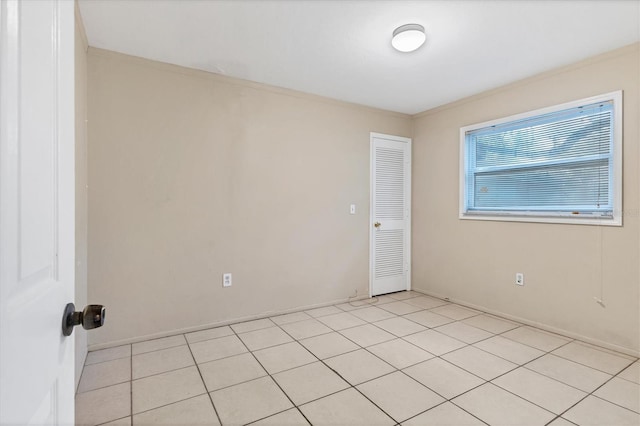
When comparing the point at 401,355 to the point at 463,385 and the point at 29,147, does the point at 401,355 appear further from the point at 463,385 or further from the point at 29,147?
the point at 29,147

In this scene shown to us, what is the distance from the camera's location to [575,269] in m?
2.80

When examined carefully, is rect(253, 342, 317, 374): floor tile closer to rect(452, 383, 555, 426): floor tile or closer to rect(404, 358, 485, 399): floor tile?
rect(404, 358, 485, 399): floor tile

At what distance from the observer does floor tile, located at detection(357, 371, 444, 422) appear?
5.90 ft

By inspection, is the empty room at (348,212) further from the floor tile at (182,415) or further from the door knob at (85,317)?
the door knob at (85,317)

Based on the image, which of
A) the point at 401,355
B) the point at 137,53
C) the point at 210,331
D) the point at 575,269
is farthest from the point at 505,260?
the point at 137,53

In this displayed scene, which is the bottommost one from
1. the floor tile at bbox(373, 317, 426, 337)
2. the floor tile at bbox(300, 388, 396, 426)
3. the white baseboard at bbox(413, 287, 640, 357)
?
the floor tile at bbox(300, 388, 396, 426)

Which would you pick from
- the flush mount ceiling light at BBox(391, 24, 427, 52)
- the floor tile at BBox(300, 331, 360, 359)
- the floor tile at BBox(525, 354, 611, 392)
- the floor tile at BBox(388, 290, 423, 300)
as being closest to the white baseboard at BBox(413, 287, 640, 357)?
the floor tile at BBox(388, 290, 423, 300)

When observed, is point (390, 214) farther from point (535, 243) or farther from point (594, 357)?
point (594, 357)

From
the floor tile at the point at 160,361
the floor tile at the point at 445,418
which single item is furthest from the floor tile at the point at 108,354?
the floor tile at the point at 445,418

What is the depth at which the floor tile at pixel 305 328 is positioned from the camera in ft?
9.42

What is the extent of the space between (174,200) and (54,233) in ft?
7.62

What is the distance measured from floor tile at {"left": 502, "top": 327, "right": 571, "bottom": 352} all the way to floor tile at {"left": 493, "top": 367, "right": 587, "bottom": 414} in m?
0.57

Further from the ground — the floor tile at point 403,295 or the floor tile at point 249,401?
the floor tile at point 403,295

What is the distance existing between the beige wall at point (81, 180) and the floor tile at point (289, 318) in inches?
62.4
